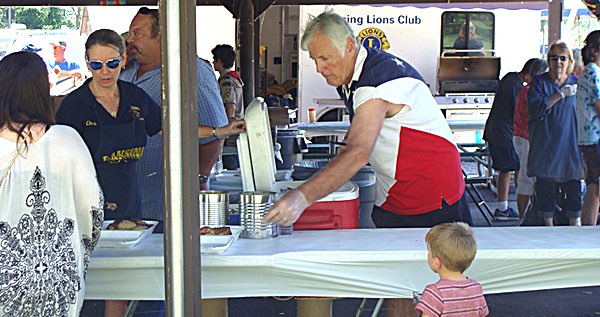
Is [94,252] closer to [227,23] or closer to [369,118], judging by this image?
[369,118]

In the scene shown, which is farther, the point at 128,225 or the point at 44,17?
the point at 44,17

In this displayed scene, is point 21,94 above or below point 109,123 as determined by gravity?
above

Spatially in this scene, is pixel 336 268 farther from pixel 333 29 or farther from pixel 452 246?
pixel 333 29

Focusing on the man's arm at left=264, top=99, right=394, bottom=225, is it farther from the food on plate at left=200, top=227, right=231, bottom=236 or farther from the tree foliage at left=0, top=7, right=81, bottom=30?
the tree foliage at left=0, top=7, right=81, bottom=30

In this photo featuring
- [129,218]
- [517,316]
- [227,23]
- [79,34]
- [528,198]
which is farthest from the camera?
[79,34]

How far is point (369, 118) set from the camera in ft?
9.45

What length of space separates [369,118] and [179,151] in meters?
0.85

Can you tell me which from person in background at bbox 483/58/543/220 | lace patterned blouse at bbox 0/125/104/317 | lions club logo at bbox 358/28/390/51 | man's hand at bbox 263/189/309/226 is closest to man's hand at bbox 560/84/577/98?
person in background at bbox 483/58/543/220

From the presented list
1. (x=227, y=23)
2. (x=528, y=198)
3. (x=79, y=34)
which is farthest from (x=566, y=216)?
(x=79, y=34)

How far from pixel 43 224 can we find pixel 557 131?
4169mm

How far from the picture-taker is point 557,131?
5.67 meters

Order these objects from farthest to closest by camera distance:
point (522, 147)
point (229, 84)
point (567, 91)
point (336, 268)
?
point (522, 147) < point (229, 84) < point (567, 91) < point (336, 268)

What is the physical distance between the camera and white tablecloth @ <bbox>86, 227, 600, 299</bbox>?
2623 mm

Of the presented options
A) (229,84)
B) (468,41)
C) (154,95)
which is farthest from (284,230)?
(468,41)
